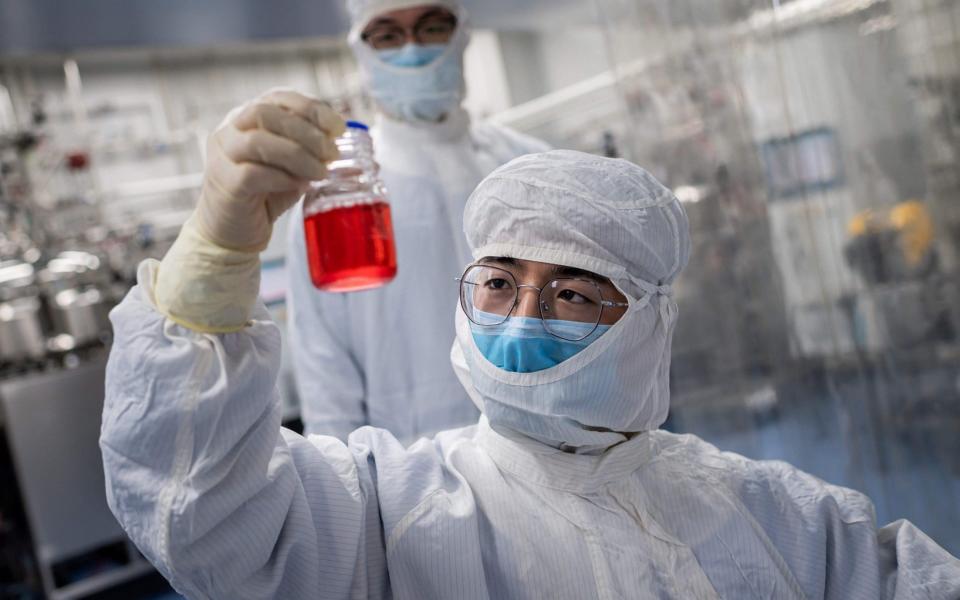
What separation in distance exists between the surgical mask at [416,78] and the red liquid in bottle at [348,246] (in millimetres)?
648

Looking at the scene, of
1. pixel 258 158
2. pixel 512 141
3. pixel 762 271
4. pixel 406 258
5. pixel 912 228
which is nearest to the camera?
pixel 258 158

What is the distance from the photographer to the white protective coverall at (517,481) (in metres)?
A: 0.74

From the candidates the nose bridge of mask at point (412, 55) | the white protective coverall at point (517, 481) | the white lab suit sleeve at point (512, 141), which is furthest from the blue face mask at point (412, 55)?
the white protective coverall at point (517, 481)

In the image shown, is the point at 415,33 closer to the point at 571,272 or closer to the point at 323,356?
the point at 323,356

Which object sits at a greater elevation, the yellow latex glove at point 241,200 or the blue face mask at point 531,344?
the yellow latex glove at point 241,200

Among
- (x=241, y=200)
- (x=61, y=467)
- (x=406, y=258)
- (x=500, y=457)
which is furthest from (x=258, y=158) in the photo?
(x=61, y=467)

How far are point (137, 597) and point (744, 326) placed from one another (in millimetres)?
2613

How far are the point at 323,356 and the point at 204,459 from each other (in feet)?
2.63

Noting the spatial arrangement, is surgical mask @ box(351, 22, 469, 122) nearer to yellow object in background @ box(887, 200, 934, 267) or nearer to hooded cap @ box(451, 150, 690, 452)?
hooded cap @ box(451, 150, 690, 452)

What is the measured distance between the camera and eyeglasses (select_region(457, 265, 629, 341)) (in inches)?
37.5

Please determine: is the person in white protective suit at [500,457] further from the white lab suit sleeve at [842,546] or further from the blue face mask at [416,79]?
the blue face mask at [416,79]

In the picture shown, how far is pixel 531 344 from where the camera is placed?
941 millimetres

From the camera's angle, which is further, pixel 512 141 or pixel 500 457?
pixel 512 141

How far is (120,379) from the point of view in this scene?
0.75 meters
